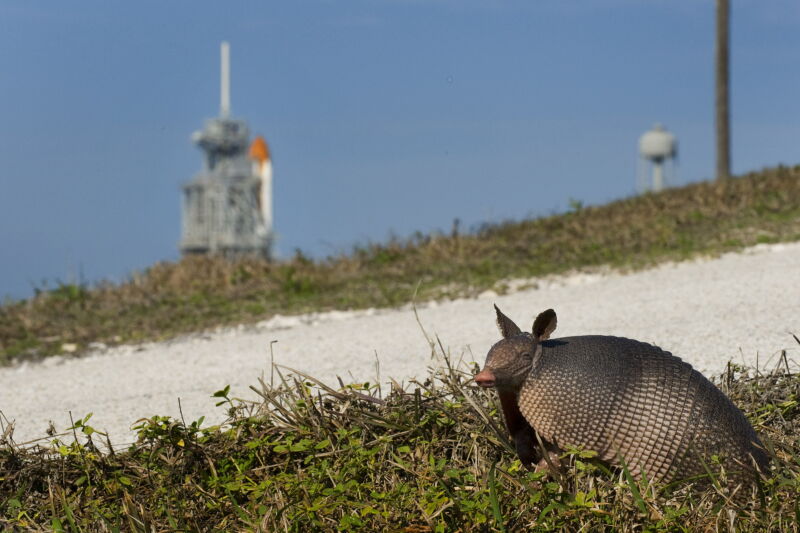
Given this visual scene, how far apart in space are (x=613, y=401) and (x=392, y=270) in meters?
9.33

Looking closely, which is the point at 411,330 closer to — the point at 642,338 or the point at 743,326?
the point at 642,338

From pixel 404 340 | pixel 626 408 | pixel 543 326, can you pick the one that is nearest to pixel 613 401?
pixel 626 408

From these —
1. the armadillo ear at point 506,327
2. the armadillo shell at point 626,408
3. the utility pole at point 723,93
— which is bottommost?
the armadillo shell at point 626,408

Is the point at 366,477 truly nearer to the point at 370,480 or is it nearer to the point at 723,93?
the point at 370,480

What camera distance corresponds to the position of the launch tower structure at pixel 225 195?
210 feet

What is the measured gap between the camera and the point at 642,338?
7.47 m

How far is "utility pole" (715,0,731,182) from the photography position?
20891 mm

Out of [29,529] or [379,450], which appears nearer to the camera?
[29,529]

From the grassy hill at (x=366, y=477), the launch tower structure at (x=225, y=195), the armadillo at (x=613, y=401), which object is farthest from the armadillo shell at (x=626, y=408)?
the launch tower structure at (x=225, y=195)

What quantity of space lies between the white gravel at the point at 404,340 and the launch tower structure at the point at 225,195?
5187cm

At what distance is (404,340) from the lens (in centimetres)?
870

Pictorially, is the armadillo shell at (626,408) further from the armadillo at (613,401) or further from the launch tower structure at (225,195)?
the launch tower structure at (225,195)

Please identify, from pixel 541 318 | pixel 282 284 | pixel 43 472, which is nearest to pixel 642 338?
pixel 541 318

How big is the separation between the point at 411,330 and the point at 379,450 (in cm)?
463
